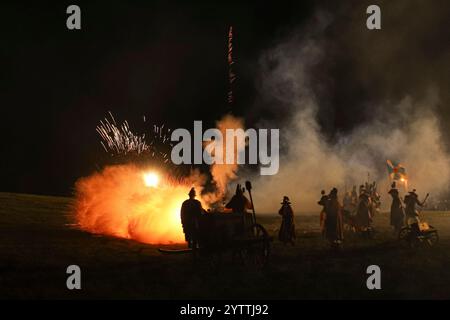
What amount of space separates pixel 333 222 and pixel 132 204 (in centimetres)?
869

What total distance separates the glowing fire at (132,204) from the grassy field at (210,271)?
153 cm

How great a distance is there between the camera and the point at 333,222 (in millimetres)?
15961

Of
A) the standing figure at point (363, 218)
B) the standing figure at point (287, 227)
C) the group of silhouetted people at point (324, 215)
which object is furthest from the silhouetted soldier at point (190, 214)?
the standing figure at point (363, 218)

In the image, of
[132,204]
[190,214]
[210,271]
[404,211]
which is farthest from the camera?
[132,204]

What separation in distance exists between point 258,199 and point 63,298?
4716 cm

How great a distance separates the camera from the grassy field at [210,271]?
9.05 m

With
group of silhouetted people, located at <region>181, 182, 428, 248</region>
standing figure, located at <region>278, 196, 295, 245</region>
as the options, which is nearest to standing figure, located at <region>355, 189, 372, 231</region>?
group of silhouetted people, located at <region>181, 182, 428, 248</region>

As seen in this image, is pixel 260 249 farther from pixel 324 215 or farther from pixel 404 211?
pixel 404 211

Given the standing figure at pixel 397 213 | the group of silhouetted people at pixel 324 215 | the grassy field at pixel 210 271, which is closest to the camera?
the grassy field at pixel 210 271

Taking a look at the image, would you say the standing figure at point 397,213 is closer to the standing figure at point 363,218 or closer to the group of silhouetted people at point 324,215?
the group of silhouetted people at point 324,215

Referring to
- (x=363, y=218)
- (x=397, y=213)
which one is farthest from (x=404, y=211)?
(x=363, y=218)
